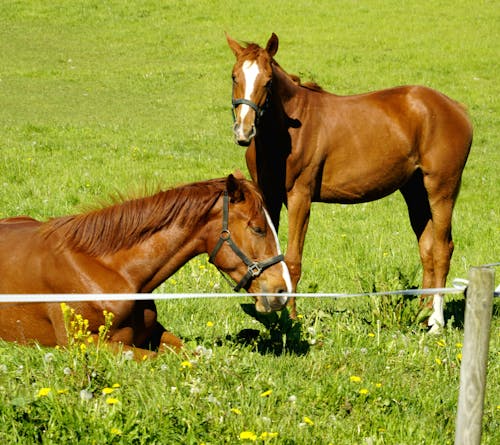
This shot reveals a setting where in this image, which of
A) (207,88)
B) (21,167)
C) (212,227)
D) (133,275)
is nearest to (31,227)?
(133,275)

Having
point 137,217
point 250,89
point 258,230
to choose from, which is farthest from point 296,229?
point 137,217

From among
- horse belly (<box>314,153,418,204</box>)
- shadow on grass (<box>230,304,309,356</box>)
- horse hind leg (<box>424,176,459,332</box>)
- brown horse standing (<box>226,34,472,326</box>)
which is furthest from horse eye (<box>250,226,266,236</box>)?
horse hind leg (<box>424,176,459,332</box>)

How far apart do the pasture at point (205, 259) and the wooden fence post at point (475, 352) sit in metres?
0.64

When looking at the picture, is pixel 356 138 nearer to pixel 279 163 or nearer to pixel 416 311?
pixel 279 163

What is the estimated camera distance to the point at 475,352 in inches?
148

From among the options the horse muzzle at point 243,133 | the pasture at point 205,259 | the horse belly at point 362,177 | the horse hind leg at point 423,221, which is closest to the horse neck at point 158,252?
the pasture at point 205,259

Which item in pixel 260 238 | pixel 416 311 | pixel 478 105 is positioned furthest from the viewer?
pixel 478 105

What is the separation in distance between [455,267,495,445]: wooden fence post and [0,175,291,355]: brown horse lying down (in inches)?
62.7

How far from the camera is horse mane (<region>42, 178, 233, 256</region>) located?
17.6 ft

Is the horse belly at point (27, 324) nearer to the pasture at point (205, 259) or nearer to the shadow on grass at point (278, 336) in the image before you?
the pasture at point (205, 259)

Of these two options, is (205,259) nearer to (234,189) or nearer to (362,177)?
(362,177)

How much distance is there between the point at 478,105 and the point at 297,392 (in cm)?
2146

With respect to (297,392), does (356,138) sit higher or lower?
higher

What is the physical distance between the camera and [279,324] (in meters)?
5.90
